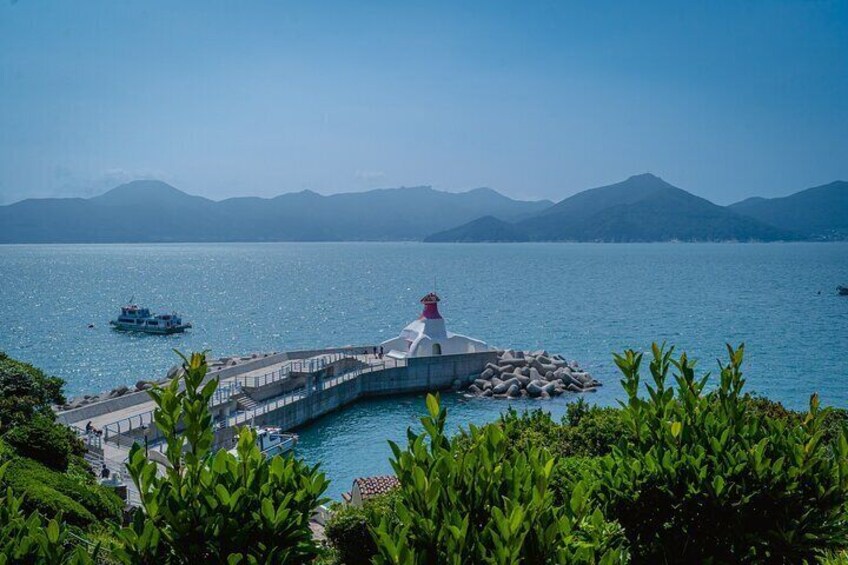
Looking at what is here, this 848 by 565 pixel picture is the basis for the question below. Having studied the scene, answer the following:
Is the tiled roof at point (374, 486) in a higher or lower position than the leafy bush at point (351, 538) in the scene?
lower

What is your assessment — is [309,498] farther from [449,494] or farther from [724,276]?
[724,276]

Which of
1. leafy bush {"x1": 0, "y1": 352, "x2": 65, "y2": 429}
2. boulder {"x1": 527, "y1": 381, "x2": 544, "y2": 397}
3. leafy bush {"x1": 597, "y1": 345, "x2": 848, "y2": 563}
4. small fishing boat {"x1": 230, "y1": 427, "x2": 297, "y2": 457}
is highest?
leafy bush {"x1": 597, "y1": 345, "x2": 848, "y2": 563}

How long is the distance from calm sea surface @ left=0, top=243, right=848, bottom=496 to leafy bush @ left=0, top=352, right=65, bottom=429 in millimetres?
11652

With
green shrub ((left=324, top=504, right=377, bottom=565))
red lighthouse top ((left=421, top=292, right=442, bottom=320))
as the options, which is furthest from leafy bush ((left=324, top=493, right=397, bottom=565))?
red lighthouse top ((left=421, top=292, right=442, bottom=320))

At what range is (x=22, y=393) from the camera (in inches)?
830

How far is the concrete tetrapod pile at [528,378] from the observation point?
144 feet

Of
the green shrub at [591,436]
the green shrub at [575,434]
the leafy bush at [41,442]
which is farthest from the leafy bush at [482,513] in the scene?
the leafy bush at [41,442]

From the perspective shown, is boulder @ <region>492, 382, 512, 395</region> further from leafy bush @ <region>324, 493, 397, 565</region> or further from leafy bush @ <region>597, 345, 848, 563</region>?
leafy bush @ <region>597, 345, 848, 563</region>

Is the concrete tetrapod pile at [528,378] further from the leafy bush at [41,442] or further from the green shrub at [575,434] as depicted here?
the leafy bush at [41,442]

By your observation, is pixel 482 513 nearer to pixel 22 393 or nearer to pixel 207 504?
pixel 207 504

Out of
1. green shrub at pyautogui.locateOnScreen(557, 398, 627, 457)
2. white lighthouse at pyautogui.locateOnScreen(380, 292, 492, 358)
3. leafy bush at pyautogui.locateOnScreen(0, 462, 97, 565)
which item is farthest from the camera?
white lighthouse at pyautogui.locateOnScreen(380, 292, 492, 358)

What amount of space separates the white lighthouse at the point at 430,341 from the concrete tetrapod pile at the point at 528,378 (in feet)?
8.62

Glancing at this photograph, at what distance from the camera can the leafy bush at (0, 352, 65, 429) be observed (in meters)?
19.1

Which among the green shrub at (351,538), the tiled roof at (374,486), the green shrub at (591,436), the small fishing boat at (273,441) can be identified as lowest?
the small fishing boat at (273,441)
